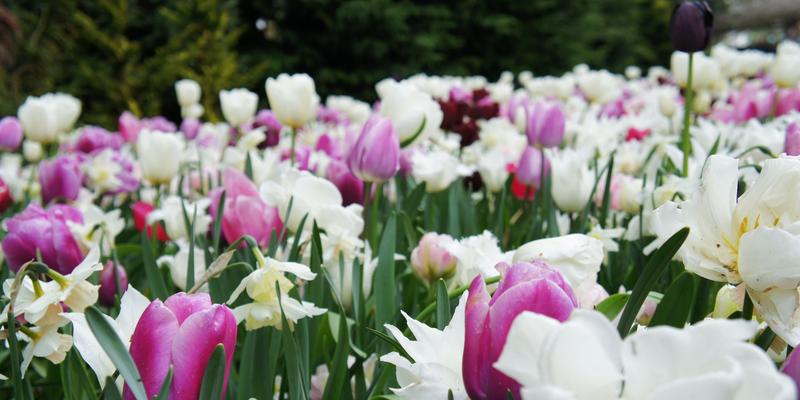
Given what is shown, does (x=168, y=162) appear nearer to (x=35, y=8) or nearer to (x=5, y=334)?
(x=5, y=334)

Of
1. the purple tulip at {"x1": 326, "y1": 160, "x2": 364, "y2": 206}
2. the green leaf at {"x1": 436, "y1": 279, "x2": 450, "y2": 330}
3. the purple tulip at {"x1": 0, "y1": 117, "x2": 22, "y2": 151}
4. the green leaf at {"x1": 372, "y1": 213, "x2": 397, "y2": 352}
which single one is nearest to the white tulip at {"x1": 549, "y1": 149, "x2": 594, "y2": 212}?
the purple tulip at {"x1": 326, "y1": 160, "x2": 364, "y2": 206}

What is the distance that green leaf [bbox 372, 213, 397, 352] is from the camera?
0.90 m

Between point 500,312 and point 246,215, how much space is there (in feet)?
2.14

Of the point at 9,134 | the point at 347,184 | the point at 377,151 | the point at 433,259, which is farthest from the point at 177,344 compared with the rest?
the point at 9,134

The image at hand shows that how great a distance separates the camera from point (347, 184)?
129cm


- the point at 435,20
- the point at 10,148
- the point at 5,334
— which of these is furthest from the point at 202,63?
the point at 5,334

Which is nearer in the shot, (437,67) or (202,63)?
(202,63)

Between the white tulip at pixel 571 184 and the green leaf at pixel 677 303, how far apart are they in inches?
28.7

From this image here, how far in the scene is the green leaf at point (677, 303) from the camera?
1.97 ft

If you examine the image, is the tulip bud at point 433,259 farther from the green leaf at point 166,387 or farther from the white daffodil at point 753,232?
the green leaf at point 166,387

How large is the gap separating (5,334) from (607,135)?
6.15ft

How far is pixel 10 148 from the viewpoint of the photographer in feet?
7.24

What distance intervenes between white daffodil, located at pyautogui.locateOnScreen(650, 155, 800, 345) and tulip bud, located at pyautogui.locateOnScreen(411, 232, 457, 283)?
0.38 metres

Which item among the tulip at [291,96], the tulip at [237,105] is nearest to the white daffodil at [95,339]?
the tulip at [291,96]
